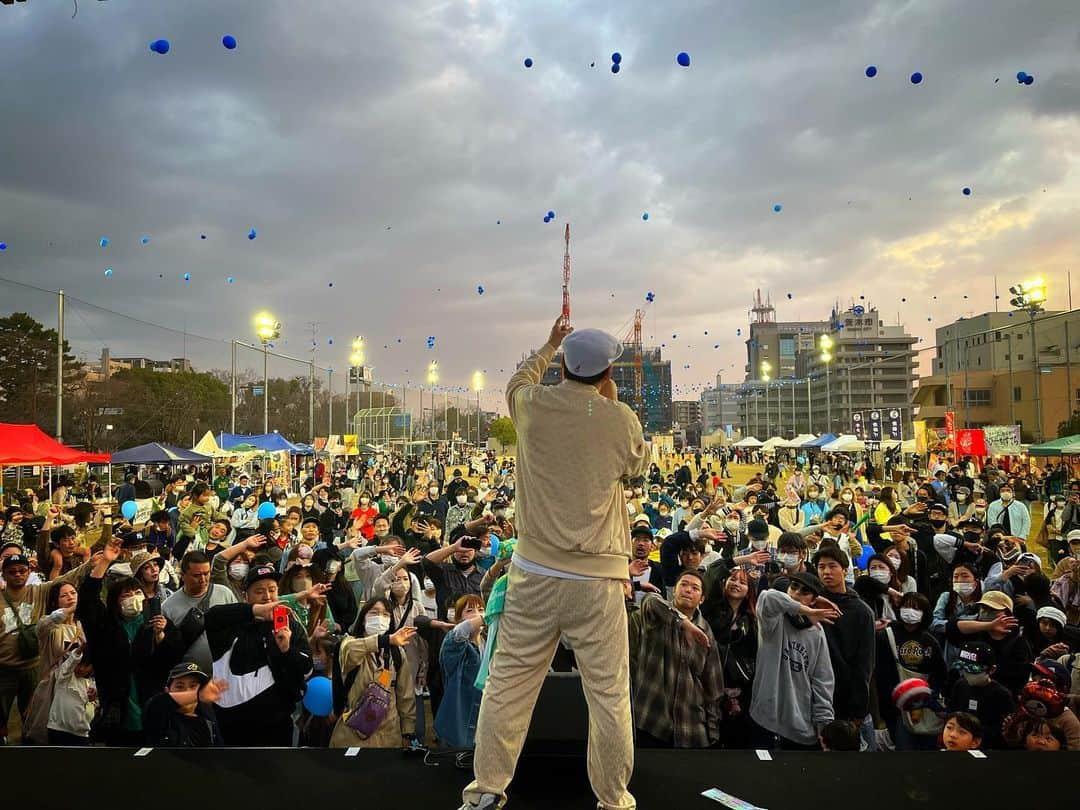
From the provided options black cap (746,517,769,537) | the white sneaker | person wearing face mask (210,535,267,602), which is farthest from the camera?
black cap (746,517,769,537)

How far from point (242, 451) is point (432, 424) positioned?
37.4m

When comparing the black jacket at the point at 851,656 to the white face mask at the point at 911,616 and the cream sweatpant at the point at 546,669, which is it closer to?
the white face mask at the point at 911,616

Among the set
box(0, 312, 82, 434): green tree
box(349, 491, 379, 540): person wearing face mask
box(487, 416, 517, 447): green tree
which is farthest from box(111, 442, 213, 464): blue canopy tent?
box(487, 416, 517, 447): green tree

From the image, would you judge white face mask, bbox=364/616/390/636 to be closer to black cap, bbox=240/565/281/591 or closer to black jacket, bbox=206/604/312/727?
black jacket, bbox=206/604/312/727

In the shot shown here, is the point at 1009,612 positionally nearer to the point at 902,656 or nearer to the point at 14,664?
the point at 902,656

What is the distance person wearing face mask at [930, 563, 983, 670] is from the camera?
5.01 m

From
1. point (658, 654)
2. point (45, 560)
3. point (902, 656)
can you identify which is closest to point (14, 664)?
point (45, 560)

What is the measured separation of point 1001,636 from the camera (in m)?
4.51

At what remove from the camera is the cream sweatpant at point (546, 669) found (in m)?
2.43

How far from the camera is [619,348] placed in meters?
2.66

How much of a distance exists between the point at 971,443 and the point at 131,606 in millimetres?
25615

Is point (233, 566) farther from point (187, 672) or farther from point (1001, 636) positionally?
point (1001, 636)

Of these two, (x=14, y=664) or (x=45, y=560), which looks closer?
(x=14, y=664)

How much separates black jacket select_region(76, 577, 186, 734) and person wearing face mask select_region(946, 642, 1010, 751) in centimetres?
452
